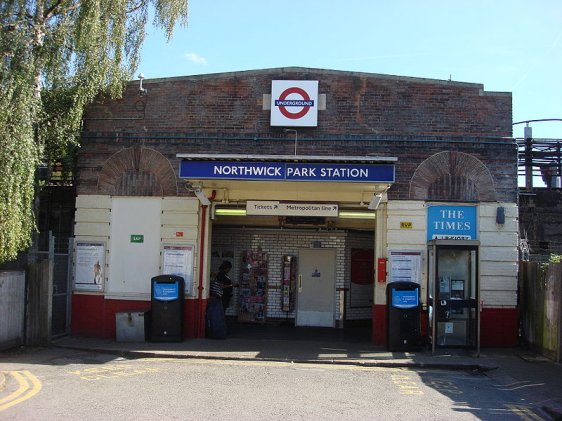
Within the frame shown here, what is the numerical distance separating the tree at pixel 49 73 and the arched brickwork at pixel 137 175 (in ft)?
3.70

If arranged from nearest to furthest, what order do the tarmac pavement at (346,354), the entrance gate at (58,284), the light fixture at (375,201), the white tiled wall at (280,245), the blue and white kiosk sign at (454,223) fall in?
the tarmac pavement at (346,354) → the light fixture at (375,201) → the entrance gate at (58,284) → the blue and white kiosk sign at (454,223) → the white tiled wall at (280,245)

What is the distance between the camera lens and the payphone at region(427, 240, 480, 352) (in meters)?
12.4

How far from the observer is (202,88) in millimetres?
→ 14219

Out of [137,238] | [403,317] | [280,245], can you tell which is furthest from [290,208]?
[137,238]

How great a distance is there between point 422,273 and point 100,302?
7723 millimetres

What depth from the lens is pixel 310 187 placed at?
1325 cm

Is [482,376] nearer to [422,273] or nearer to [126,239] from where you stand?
[422,273]

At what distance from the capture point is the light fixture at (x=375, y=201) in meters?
12.7

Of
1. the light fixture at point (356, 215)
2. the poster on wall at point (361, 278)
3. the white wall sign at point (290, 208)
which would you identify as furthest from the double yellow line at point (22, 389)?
the poster on wall at point (361, 278)

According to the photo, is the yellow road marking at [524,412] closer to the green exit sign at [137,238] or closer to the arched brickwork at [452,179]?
the arched brickwork at [452,179]

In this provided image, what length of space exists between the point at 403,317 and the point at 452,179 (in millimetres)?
3484

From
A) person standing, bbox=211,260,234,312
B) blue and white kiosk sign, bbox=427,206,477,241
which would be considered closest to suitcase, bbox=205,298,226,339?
person standing, bbox=211,260,234,312

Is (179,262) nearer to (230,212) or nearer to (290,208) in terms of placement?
(230,212)

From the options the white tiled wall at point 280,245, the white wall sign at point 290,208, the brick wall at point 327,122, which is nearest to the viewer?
the brick wall at point 327,122
